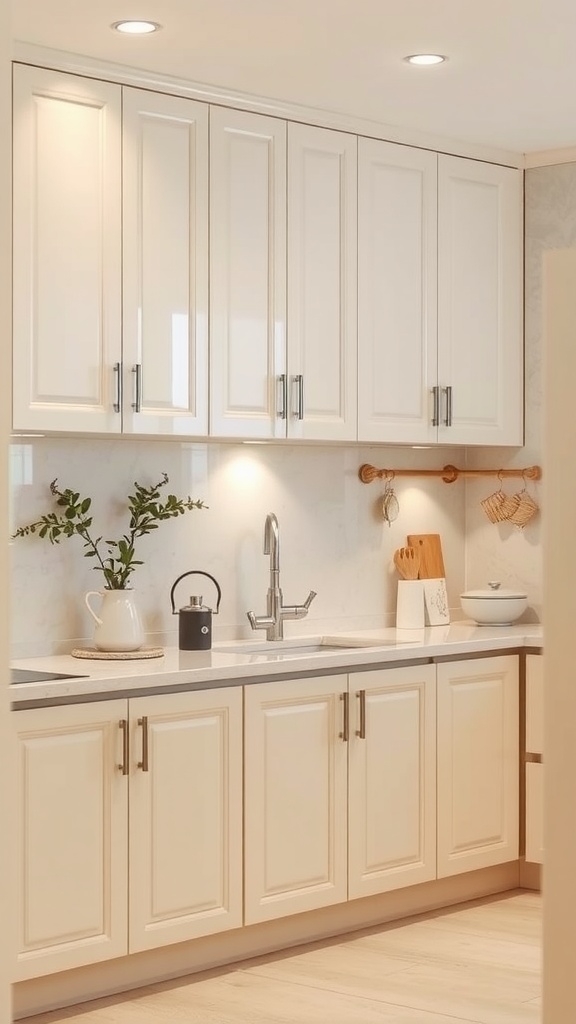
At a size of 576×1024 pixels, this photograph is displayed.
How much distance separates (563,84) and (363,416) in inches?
47.3

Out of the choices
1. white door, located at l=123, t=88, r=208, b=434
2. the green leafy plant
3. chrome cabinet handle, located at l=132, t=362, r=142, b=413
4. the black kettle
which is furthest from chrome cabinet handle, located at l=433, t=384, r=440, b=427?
chrome cabinet handle, located at l=132, t=362, r=142, b=413

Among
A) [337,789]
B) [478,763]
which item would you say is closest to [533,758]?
[478,763]

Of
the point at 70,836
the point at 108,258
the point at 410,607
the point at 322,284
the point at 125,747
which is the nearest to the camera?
the point at 70,836

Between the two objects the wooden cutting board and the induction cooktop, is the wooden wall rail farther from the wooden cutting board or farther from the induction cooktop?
the induction cooktop

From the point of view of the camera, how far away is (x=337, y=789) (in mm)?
4250

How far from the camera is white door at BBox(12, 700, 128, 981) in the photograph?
3.47m

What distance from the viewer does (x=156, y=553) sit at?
447 cm

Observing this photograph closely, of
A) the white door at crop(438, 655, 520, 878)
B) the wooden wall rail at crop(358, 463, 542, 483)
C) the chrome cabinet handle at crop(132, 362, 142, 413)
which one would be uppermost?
the chrome cabinet handle at crop(132, 362, 142, 413)

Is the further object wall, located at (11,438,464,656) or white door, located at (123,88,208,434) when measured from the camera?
wall, located at (11,438,464,656)

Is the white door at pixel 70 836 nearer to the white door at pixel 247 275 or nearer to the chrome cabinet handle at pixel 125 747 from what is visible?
the chrome cabinet handle at pixel 125 747

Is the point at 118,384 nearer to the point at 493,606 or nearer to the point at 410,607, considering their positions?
the point at 410,607

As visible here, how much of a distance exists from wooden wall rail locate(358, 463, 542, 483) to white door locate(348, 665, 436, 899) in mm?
866

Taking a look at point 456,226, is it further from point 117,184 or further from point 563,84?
point 117,184

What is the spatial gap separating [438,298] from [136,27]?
1.67m
